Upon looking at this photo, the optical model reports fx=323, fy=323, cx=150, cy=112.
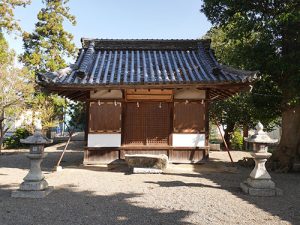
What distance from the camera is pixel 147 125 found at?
531 inches

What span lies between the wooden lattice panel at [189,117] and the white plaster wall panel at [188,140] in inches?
8.2

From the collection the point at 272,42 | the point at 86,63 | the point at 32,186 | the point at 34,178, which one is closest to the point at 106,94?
the point at 86,63

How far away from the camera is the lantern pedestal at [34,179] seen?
26.4 feet

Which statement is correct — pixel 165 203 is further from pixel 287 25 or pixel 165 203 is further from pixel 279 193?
pixel 287 25

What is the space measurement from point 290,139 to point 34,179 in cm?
1044

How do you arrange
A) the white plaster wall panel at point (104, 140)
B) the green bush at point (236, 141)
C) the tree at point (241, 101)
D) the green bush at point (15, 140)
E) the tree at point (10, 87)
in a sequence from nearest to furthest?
the white plaster wall panel at point (104, 140), the tree at point (241, 101), the tree at point (10, 87), the green bush at point (15, 140), the green bush at point (236, 141)

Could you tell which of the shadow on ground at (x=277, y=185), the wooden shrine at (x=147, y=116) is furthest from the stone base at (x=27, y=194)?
the wooden shrine at (x=147, y=116)

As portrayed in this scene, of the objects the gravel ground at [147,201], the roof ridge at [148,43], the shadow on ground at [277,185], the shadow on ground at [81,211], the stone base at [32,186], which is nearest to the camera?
the shadow on ground at [81,211]

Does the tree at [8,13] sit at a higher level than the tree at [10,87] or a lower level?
higher

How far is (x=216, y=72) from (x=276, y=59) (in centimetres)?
227

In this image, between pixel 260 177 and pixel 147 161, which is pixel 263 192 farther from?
pixel 147 161

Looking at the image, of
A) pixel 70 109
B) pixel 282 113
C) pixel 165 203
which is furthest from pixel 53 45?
pixel 165 203

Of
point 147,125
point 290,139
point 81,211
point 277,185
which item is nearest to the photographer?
point 81,211

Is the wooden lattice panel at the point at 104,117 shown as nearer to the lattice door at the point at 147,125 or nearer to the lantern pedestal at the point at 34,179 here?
the lattice door at the point at 147,125
